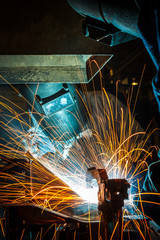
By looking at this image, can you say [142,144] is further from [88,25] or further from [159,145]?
[88,25]

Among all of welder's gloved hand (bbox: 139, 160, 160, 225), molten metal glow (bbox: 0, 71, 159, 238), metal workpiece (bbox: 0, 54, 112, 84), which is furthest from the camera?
molten metal glow (bbox: 0, 71, 159, 238)

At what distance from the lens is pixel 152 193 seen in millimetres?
2020

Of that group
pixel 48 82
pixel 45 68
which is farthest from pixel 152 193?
pixel 45 68

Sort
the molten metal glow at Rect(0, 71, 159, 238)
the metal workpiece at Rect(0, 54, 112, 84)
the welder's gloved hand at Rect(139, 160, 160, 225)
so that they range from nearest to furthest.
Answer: the welder's gloved hand at Rect(139, 160, 160, 225)
the metal workpiece at Rect(0, 54, 112, 84)
the molten metal glow at Rect(0, 71, 159, 238)

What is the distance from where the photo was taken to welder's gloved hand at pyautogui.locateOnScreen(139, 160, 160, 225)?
1.82 m

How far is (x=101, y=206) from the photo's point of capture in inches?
77.5

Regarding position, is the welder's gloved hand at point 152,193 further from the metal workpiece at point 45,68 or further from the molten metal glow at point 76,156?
the metal workpiece at point 45,68

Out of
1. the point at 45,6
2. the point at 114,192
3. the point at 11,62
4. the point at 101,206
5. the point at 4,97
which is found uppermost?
the point at 45,6

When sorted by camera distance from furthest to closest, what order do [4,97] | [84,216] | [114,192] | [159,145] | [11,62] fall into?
[159,145] → [84,216] → [4,97] → [11,62] → [114,192]

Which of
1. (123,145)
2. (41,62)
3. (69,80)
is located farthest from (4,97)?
(123,145)

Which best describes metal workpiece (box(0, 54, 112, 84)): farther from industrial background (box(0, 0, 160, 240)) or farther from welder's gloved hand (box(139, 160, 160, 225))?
welder's gloved hand (box(139, 160, 160, 225))

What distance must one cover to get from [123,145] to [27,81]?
2695mm

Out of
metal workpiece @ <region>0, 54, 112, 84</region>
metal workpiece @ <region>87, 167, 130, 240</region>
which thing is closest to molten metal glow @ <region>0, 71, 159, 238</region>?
metal workpiece @ <region>87, 167, 130, 240</region>

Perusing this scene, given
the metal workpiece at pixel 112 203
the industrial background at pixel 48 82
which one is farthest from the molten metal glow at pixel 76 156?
the metal workpiece at pixel 112 203
